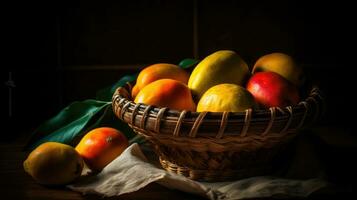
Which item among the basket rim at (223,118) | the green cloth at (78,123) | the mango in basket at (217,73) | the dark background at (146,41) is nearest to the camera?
the basket rim at (223,118)

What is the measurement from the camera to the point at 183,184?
2.16ft

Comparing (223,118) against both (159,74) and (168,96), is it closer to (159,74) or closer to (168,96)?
(168,96)

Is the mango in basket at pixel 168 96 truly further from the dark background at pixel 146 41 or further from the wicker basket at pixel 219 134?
the dark background at pixel 146 41

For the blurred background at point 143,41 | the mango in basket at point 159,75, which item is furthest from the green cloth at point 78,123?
the blurred background at point 143,41

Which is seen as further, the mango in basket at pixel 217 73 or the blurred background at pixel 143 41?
the blurred background at pixel 143 41

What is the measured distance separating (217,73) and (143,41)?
1.86 feet

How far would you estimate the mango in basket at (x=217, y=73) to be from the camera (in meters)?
0.73

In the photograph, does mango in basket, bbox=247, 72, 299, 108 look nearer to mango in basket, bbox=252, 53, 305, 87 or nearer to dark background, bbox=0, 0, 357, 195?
mango in basket, bbox=252, 53, 305, 87

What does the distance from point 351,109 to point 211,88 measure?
0.68 meters

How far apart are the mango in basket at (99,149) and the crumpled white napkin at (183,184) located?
39 millimetres

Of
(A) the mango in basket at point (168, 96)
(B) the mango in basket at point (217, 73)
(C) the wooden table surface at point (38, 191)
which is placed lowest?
(C) the wooden table surface at point (38, 191)

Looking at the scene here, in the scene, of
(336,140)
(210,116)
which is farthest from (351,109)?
(210,116)

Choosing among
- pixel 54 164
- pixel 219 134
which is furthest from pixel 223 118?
pixel 54 164

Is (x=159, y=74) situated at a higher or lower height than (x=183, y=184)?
higher
